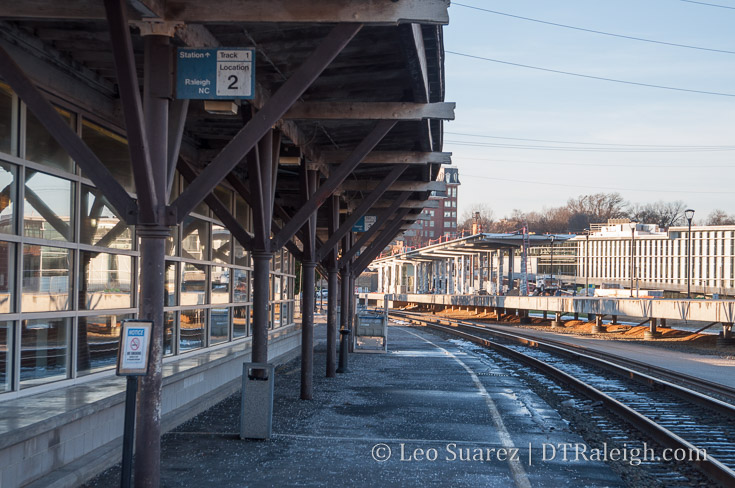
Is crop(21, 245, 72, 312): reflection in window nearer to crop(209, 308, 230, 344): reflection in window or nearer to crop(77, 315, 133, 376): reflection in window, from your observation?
crop(77, 315, 133, 376): reflection in window

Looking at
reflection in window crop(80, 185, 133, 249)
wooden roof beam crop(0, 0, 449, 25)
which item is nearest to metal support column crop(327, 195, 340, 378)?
reflection in window crop(80, 185, 133, 249)

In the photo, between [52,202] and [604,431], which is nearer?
[52,202]

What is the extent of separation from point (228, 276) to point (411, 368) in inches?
207

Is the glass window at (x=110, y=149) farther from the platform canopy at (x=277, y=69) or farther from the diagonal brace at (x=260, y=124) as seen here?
the diagonal brace at (x=260, y=124)

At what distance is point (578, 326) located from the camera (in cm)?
4778

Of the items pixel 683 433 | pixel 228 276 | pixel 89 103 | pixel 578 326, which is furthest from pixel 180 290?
pixel 578 326

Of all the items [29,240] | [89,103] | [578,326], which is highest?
[89,103]

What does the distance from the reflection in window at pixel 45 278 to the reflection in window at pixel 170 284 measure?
379 cm

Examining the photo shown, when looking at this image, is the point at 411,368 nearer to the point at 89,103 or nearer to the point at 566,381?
the point at 566,381

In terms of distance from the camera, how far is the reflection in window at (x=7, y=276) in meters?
9.16

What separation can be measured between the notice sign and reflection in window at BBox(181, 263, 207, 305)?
29.1 ft

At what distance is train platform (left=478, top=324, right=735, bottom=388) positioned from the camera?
20.5 m

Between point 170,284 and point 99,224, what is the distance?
3.23 metres

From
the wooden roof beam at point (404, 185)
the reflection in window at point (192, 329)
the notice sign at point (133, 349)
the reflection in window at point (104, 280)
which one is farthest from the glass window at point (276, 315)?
the notice sign at point (133, 349)
